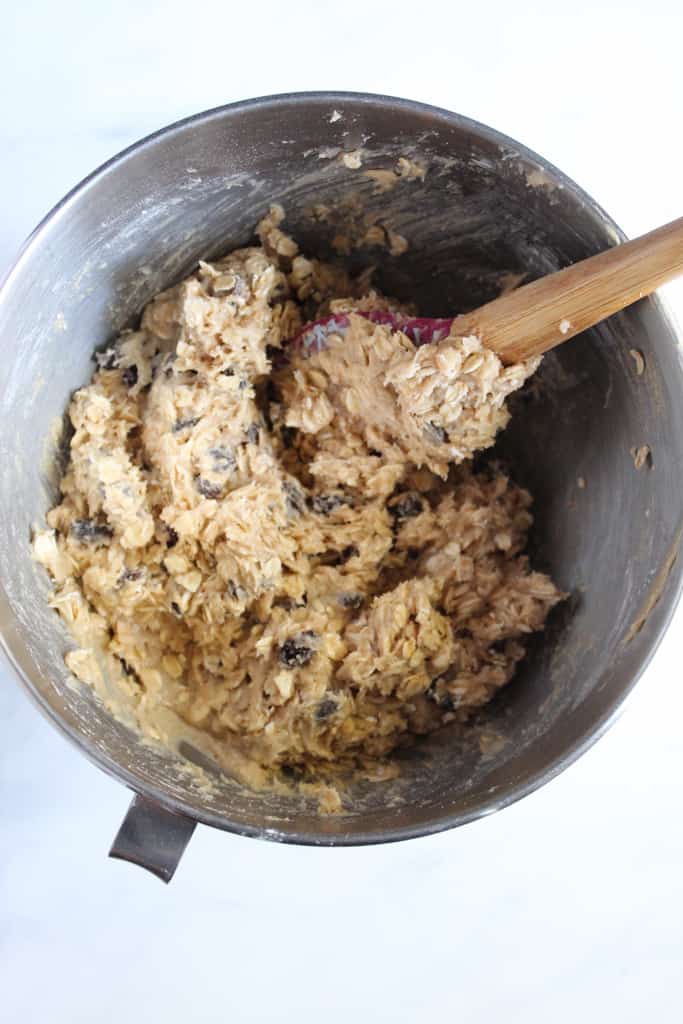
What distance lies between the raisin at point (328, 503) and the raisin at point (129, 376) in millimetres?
413

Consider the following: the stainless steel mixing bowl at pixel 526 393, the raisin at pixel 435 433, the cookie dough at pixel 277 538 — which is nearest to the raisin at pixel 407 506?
the cookie dough at pixel 277 538

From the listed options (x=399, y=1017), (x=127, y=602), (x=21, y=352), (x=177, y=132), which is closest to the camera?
(x=177, y=132)

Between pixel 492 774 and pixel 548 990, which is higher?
pixel 492 774

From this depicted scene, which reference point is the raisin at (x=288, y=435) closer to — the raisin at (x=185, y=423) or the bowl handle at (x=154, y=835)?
the raisin at (x=185, y=423)

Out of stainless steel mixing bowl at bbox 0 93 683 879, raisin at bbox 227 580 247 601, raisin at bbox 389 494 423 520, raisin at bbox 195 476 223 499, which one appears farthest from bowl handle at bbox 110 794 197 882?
raisin at bbox 389 494 423 520

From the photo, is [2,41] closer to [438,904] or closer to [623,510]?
[623,510]

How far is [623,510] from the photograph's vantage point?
1.65 m

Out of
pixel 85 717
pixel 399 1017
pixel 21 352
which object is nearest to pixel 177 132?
pixel 21 352

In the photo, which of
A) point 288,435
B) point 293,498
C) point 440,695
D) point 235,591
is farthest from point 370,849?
point 288,435

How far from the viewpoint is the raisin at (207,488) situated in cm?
169

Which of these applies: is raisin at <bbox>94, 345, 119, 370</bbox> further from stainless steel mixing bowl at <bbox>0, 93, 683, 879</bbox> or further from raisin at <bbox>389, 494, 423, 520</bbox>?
raisin at <bbox>389, 494, 423, 520</bbox>

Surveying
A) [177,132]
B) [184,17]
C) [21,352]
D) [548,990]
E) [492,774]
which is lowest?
[548,990]

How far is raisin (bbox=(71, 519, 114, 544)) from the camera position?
170cm

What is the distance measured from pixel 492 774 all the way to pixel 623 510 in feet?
1.68
